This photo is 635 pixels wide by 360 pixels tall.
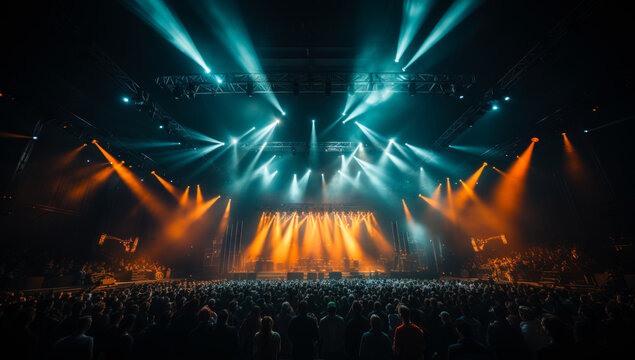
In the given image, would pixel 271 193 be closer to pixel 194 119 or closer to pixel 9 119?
pixel 194 119

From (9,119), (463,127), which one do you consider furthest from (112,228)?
(463,127)

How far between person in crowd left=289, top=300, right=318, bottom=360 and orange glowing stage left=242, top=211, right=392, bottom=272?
67.3ft

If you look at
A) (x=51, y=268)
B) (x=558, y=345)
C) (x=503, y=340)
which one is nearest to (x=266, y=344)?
(x=503, y=340)

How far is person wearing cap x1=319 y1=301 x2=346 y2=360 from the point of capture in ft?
14.3


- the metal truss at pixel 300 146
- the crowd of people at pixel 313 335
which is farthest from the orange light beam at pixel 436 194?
the crowd of people at pixel 313 335

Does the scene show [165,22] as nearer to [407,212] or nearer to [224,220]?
[224,220]

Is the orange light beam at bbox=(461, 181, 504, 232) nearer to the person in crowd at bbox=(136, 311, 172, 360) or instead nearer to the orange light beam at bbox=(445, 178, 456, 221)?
the orange light beam at bbox=(445, 178, 456, 221)

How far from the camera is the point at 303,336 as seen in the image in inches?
148

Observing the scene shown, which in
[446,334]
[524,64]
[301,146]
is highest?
[301,146]

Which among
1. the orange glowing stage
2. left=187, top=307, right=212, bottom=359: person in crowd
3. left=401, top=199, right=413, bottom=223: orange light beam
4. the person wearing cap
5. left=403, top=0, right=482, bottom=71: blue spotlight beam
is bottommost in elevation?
the person wearing cap

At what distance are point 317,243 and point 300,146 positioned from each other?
15.4 meters

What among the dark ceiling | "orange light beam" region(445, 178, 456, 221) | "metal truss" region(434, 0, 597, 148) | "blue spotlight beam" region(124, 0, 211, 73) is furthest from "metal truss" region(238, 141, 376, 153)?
"orange light beam" region(445, 178, 456, 221)

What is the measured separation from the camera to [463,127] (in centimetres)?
1166

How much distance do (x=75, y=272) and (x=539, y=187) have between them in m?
26.9
